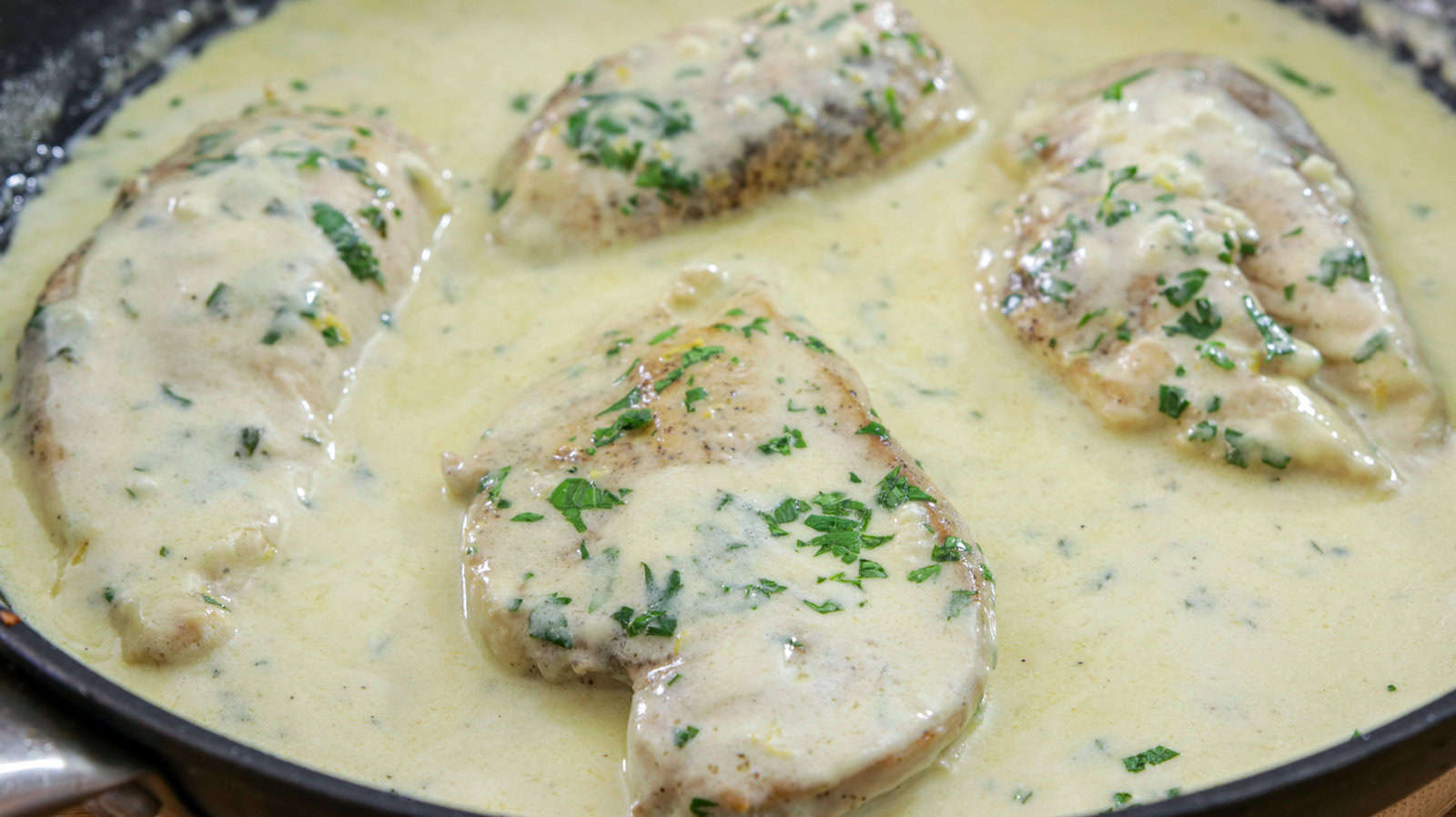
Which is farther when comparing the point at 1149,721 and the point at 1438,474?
the point at 1438,474

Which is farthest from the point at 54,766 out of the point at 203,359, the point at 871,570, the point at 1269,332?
the point at 1269,332

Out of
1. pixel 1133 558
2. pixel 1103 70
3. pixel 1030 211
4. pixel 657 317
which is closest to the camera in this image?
pixel 1133 558

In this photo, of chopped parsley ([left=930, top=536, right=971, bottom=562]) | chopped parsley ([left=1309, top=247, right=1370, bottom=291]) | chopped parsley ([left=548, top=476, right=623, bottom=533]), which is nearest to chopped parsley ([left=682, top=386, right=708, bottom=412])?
chopped parsley ([left=548, top=476, right=623, bottom=533])

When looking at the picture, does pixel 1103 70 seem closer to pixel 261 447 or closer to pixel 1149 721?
pixel 1149 721

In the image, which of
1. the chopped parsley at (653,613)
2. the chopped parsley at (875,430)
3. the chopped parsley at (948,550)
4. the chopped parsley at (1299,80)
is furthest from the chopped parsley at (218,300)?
the chopped parsley at (1299,80)

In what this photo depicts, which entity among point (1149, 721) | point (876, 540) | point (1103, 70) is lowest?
point (1149, 721)

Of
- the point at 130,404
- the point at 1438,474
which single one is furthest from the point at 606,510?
the point at 1438,474

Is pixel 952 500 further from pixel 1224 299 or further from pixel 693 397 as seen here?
pixel 1224 299

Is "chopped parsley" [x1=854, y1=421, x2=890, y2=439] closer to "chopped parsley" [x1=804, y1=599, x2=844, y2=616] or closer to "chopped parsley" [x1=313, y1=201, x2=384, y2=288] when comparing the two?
"chopped parsley" [x1=804, y1=599, x2=844, y2=616]
